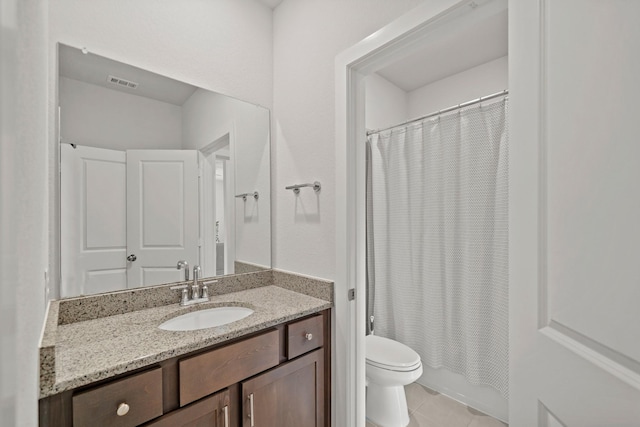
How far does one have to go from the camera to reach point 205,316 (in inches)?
55.6

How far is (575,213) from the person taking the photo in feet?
1.80

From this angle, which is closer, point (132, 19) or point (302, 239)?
point (132, 19)

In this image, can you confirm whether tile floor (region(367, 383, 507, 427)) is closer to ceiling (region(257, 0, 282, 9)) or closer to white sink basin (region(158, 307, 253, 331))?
white sink basin (region(158, 307, 253, 331))

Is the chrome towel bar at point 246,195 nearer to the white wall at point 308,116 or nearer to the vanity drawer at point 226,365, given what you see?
the white wall at point 308,116

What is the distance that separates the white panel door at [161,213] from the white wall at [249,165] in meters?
0.25

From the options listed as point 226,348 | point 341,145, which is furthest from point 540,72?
point 226,348

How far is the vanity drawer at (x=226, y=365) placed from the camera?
98 cm

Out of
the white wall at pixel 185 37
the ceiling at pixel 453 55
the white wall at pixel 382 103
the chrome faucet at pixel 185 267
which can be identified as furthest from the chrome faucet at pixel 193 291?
the ceiling at pixel 453 55

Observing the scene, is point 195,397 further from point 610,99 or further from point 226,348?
point 610,99

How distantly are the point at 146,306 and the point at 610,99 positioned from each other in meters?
1.68

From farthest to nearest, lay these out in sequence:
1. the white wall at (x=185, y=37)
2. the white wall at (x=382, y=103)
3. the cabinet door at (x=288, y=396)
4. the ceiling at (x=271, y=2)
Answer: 1. the white wall at (x=382, y=103)
2. the ceiling at (x=271, y=2)
3. the white wall at (x=185, y=37)
4. the cabinet door at (x=288, y=396)

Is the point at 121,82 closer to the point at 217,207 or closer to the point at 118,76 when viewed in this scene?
the point at 118,76

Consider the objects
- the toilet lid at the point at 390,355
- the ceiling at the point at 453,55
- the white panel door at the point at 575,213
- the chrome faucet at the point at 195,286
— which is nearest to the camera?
the white panel door at the point at 575,213

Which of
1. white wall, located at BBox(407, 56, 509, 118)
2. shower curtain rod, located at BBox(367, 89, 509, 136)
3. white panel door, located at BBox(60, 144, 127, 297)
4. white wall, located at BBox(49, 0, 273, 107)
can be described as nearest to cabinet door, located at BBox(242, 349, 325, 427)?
white panel door, located at BBox(60, 144, 127, 297)
